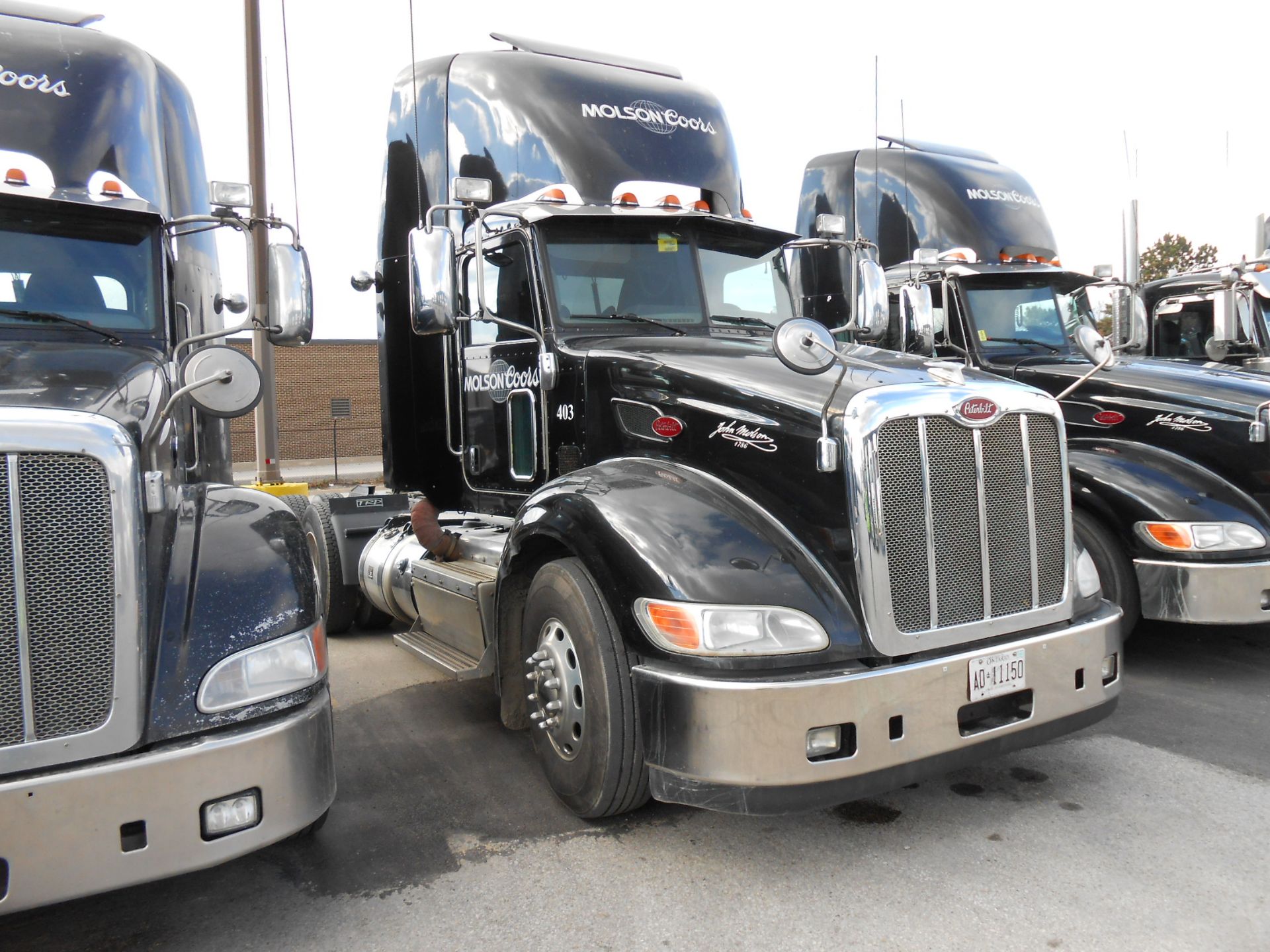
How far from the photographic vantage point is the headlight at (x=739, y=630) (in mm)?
3145

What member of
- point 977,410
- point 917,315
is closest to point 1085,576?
point 977,410

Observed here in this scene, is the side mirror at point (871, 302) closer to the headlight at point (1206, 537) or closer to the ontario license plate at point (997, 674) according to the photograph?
the headlight at point (1206, 537)

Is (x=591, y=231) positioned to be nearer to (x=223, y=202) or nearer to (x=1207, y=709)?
(x=223, y=202)

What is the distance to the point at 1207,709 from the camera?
4980 millimetres

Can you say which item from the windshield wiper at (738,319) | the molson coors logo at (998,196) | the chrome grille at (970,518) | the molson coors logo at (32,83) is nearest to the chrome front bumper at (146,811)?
the chrome grille at (970,518)

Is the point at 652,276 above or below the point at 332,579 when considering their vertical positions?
Answer: above

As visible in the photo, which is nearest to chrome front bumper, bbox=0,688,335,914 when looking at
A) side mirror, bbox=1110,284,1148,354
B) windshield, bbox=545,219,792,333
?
windshield, bbox=545,219,792,333

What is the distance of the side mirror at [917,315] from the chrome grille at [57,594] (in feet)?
16.7

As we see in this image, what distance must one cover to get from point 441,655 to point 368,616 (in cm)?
267

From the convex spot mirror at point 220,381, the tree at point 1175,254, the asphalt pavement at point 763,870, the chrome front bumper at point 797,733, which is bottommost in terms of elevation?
the asphalt pavement at point 763,870

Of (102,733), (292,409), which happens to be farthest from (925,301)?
(292,409)

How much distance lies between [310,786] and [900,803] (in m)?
2.30

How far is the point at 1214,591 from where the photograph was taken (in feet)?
17.0

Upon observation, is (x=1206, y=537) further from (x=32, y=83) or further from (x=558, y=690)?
(x=32, y=83)
